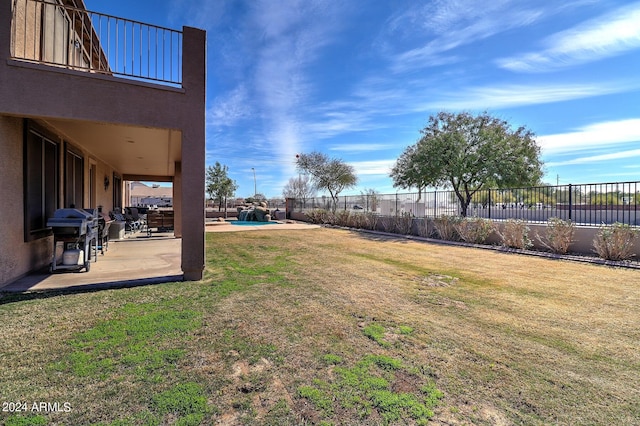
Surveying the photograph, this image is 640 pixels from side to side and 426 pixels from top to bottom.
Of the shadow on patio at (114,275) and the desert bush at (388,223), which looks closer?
the shadow on patio at (114,275)

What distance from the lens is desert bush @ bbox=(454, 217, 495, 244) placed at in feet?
34.9

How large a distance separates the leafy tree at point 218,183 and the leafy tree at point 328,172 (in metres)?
8.65

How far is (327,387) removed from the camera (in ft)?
7.63

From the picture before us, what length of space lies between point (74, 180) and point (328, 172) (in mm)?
26296

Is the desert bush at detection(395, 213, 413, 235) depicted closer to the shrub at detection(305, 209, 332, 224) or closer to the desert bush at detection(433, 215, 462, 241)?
the desert bush at detection(433, 215, 462, 241)

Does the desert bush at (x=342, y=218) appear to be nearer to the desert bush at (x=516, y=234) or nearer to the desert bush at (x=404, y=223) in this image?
the desert bush at (x=404, y=223)

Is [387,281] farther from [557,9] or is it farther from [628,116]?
[628,116]

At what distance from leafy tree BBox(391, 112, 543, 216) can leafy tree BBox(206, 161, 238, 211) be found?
22.3m

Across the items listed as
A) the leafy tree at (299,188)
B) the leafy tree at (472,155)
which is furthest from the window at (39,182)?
the leafy tree at (299,188)

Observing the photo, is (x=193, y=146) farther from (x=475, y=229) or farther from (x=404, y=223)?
(x=404, y=223)

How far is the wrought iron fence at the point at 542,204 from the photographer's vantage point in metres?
8.74

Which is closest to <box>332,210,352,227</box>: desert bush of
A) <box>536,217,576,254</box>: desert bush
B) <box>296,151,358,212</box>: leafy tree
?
<box>536,217,576,254</box>: desert bush

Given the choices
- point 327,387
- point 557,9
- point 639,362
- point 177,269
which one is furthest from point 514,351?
point 557,9

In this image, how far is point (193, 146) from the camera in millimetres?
5402
